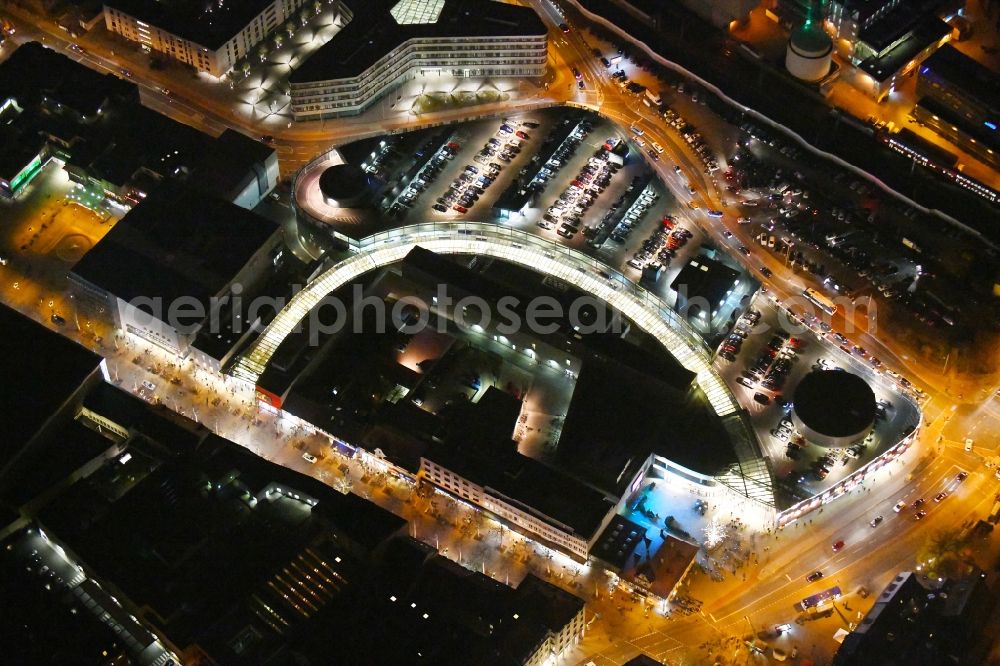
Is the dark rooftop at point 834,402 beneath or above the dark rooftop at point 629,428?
above

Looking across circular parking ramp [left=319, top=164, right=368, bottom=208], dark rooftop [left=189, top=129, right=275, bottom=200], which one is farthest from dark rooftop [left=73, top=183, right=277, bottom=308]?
circular parking ramp [left=319, top=164, right=368, bottom=208]


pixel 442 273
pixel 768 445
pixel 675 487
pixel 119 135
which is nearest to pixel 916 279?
pixel 768 445

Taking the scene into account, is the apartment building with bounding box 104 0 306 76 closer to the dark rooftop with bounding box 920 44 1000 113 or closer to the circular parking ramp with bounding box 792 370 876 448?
the dark rooftop with bounding box 920 44 1000 113

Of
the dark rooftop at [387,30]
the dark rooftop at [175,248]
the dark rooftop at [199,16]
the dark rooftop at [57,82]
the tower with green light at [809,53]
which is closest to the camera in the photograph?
the dark rooftop at [175,248]

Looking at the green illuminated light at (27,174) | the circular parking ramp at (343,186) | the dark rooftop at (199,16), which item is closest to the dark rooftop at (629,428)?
the circular parking ramp at (343,186)

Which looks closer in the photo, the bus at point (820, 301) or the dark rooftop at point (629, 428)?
the dark rooftop at point (629, 428)

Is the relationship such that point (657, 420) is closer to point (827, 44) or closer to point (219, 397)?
point (219, 397)

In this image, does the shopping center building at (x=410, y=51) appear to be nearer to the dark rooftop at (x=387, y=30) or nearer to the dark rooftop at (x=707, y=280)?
the dark rooftop at (x=387, y=30)
